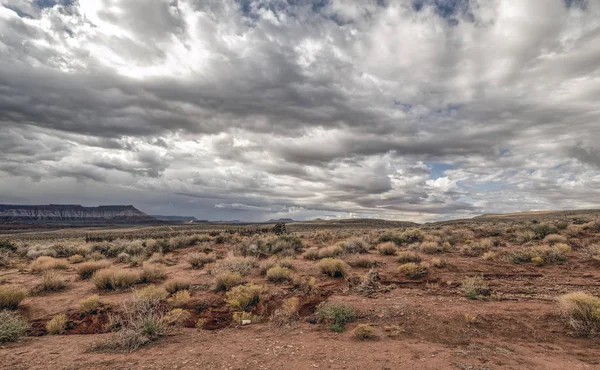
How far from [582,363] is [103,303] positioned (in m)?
13.3

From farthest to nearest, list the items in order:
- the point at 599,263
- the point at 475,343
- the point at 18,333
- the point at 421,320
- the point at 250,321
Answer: the point at 599,263
the point at 250,321
the point at 421,320
the point at 18,333
the point at 475,343

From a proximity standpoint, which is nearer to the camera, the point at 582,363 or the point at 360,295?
the point at 582,363

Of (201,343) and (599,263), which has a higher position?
(599,263)

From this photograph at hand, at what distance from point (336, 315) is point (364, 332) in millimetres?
1288

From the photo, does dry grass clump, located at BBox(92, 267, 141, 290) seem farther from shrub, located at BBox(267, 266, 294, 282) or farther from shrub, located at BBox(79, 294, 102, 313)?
shrub, located at BBox(267, 266, 294, 282)

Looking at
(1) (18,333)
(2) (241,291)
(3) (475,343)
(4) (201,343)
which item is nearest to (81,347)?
(1) (18,333)

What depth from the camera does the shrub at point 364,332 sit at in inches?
310

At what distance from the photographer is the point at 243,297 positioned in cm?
1090

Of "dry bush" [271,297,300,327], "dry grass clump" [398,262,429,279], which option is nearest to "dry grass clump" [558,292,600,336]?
"dry grass clump" [398,262,429,279]

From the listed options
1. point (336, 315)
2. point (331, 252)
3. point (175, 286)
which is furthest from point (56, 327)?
point (331, 252)

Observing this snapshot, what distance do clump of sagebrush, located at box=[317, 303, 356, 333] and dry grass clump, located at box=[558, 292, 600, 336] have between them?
541 cm

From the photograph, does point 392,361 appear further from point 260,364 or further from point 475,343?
point 260,364

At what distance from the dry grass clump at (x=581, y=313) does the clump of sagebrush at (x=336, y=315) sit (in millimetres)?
5408

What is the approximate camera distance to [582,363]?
245 inches
